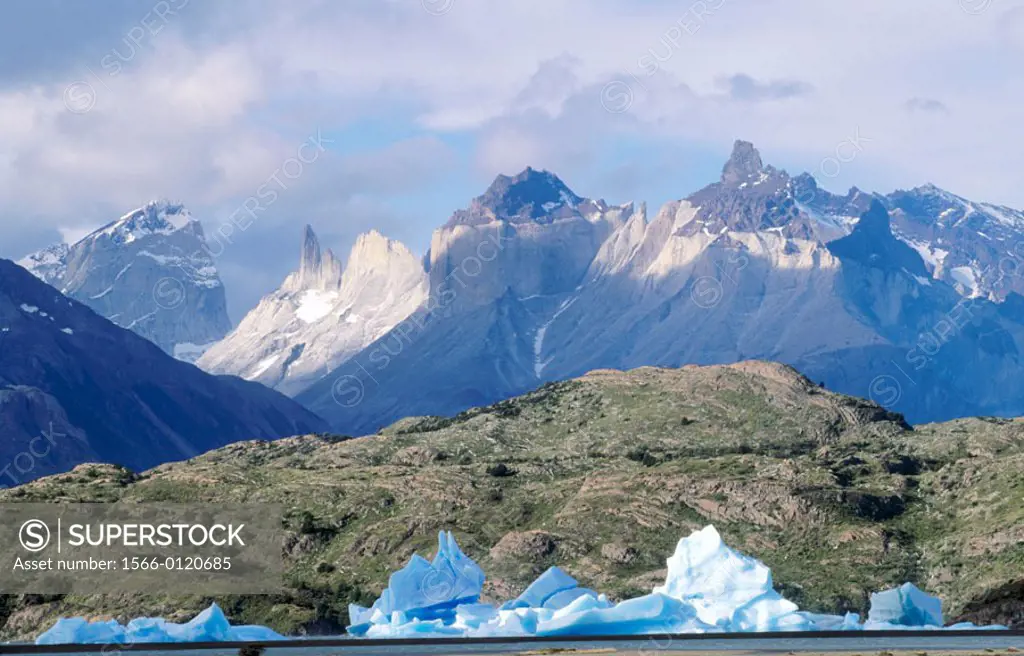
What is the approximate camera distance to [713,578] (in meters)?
107

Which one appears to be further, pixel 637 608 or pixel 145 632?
pixel 637 608

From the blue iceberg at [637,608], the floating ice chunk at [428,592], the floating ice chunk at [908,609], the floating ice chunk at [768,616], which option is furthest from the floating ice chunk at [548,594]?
the floating ice chunk at [908,609]

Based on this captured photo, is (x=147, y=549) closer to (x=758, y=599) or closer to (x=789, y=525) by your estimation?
(x=789, y=525)

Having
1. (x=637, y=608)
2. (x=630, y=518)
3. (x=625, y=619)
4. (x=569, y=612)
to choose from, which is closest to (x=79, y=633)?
(x=569, y=612)

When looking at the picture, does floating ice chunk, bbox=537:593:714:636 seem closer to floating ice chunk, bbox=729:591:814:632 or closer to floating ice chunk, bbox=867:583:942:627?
floating ice chunk, bbox=729:591:814:632

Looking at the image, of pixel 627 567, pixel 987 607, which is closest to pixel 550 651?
pixel 987 607

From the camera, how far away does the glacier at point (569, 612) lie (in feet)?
309

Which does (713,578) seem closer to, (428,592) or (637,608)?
(637,608)

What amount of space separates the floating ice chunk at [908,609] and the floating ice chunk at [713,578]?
25.5 feet


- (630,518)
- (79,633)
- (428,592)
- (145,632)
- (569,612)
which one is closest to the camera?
(145,632)

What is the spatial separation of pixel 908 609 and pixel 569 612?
77.6ft

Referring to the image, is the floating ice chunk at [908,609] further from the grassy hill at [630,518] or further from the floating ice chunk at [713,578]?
the grassy hill at [630,518]

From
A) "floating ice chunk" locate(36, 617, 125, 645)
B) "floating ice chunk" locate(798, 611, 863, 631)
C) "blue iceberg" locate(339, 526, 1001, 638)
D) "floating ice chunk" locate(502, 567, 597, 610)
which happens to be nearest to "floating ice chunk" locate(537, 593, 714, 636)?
"blue iceberg" locate(339, 526, 1001, 638)

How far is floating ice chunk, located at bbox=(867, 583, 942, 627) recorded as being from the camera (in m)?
104
